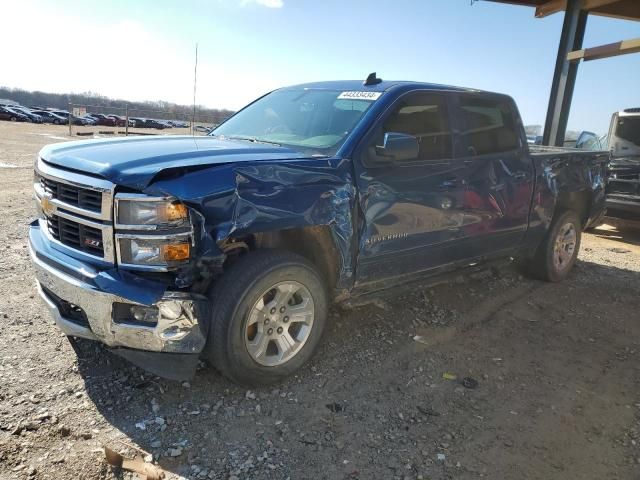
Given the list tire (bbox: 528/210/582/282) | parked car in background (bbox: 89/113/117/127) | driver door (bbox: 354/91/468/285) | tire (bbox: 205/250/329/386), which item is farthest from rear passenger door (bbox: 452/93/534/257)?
parked car in background (bbox: 89/113/117/127)

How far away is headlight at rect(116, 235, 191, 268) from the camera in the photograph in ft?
8.89

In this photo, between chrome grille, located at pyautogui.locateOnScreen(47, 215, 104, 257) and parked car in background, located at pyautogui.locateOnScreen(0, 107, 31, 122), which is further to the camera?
parked car in background, located at pyautogui.locateOnScreen(0, 107, 31, 122)

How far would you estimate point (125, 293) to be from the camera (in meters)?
2.69

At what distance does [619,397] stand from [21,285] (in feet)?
15.8

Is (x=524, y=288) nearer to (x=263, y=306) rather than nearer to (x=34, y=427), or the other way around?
(x=263, y=306)

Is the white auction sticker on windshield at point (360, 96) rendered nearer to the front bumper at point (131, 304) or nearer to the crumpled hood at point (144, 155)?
the crumpled hood at point (144, 155)

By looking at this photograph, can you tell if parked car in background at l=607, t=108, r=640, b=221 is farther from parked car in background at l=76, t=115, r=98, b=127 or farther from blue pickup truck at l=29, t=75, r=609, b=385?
parked car in background at l=76, t=115, r=98, b=127

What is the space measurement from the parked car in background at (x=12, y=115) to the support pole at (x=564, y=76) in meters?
48.0

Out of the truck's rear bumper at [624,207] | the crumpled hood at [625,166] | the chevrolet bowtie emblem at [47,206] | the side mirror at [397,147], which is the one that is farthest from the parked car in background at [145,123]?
the side mirror at [397,147]

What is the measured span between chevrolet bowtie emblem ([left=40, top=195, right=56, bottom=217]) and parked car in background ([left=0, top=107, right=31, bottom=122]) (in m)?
51.0

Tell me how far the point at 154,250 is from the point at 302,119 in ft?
6.17

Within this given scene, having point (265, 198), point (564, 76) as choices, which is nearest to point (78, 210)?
point (265, 198)

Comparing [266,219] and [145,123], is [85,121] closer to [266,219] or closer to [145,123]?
[145,123]

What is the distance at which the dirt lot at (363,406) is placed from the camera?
260 cm
